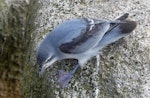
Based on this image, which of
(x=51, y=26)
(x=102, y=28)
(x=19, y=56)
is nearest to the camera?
(x=102, y=28)

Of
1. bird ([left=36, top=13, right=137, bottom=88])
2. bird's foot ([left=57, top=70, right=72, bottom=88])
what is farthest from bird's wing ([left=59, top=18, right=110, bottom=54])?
bird's foot ([left=57, top=70, right=72, bottom=88])

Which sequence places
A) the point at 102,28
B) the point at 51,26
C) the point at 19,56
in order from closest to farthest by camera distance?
the point at 102,28 < the point at 51,26 < the point at 19,56

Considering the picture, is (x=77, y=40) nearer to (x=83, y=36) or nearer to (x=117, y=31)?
(x=83, y=36)

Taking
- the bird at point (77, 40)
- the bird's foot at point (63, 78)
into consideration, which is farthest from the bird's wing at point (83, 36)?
the bird's foot at point (63, 78)

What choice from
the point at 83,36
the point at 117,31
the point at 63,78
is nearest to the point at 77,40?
the point at 83,36

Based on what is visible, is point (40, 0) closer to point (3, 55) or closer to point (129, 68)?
point (3, 55)

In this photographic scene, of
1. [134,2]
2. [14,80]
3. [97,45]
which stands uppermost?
[134,2]

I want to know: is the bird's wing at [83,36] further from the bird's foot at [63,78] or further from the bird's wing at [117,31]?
the bird's foot at [63,78]

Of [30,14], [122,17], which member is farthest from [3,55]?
[122,17]
